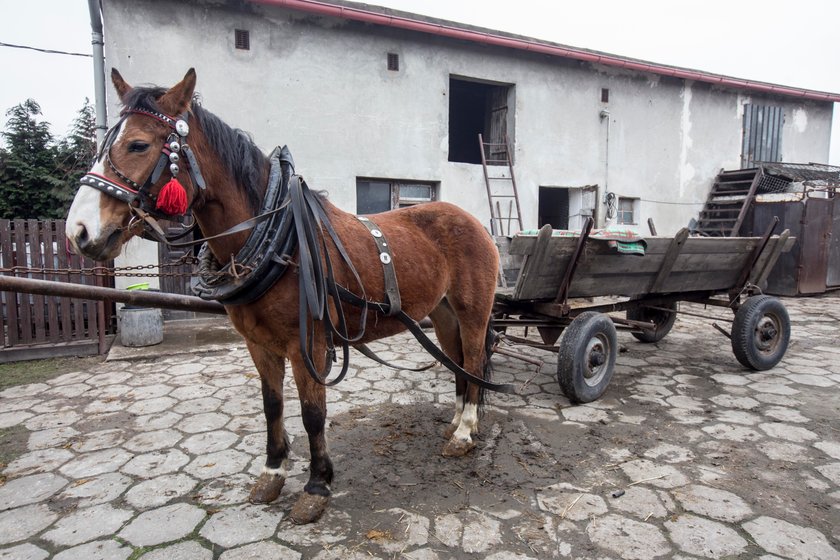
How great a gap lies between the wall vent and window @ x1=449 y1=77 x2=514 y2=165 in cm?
382

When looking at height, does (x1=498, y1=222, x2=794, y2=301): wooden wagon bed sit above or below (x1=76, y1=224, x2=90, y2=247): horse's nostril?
below

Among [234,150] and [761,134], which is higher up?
[761,134]

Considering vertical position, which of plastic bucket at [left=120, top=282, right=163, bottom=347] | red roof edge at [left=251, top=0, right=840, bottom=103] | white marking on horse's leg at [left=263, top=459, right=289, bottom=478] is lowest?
white marking on horse's leg at [left=263, top=459, right=289, bottom=478]

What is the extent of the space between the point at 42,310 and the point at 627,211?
433 inches

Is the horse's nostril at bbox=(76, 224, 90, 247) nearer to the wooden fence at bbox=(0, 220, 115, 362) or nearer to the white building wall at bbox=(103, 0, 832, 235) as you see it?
the wooden fence at bbox=(0, 220, 115, 362)

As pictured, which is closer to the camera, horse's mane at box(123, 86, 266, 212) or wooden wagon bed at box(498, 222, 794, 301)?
horse's mane at box(123, 86, 266, 212)

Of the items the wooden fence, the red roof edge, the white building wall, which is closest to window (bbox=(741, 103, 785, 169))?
the white building wall

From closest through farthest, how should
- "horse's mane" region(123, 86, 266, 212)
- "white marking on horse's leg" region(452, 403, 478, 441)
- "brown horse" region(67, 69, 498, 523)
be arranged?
"brown horse" region(67, 69, 498, 523) < "horse's mane" region(123, 86, 266, 212) < "white marking on horse's leg" region(452, 403, 478, 441)

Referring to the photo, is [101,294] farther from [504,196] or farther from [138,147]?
[504,196]

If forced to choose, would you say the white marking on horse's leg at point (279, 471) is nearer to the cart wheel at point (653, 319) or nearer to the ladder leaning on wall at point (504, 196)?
the cart wheel at point (653, 319)

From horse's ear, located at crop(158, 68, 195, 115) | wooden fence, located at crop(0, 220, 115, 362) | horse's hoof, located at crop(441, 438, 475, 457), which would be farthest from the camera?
wooden fence, located at crop(0, 220, 115, 362)

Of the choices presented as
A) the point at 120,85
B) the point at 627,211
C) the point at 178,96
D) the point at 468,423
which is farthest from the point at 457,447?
the point at 627,211

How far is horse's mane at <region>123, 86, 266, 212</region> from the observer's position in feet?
6.84

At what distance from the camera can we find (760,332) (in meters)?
4.74
